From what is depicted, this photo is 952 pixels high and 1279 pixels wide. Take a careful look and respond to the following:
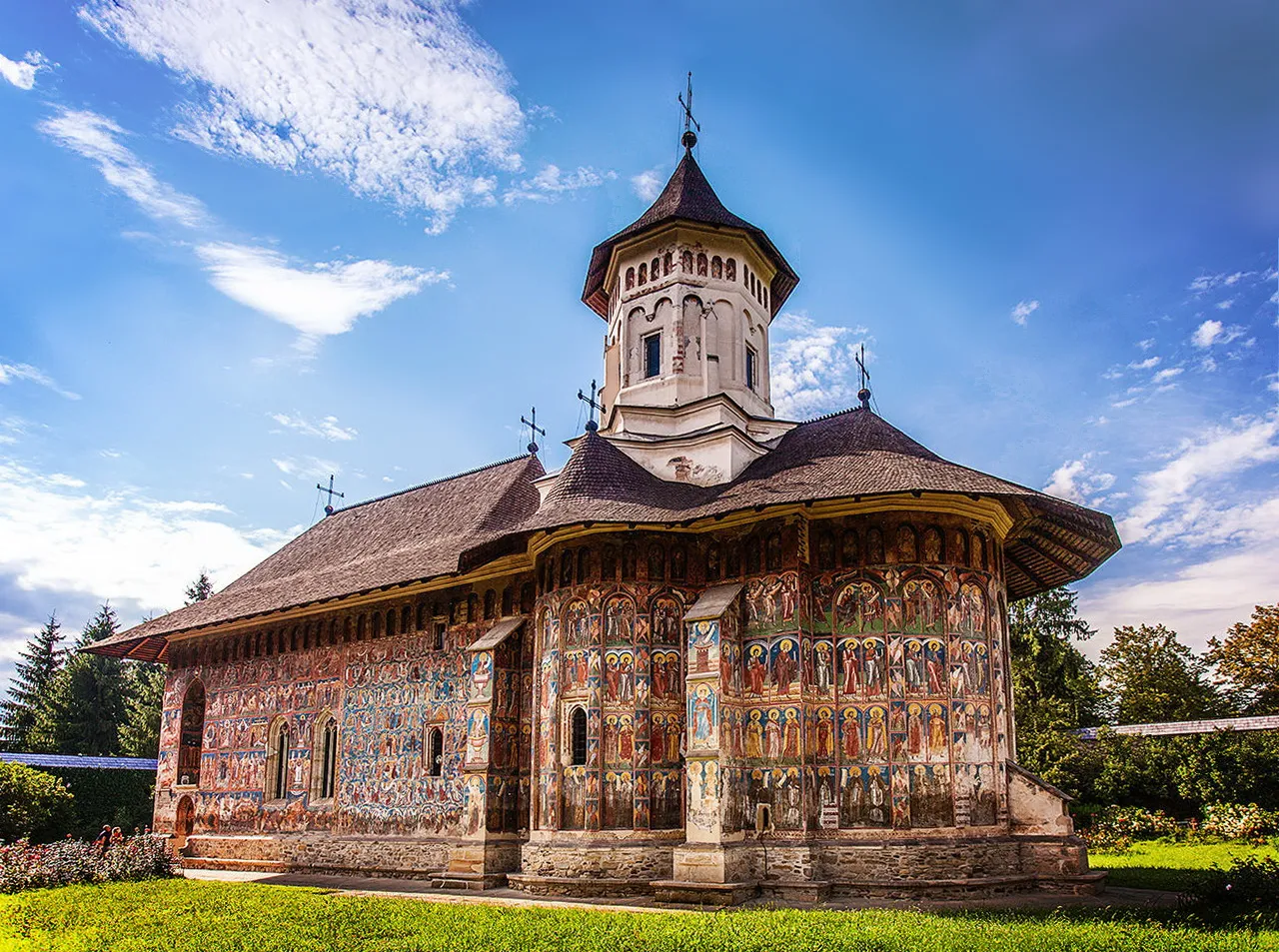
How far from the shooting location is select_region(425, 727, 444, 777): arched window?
19.2 meters

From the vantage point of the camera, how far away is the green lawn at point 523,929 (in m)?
9.64

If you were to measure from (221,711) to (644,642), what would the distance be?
1226 centimetres

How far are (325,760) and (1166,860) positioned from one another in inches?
608

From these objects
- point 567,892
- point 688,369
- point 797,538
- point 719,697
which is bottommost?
point 567,892

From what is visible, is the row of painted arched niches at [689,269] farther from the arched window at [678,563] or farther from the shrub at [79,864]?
the shrub at [79,864]

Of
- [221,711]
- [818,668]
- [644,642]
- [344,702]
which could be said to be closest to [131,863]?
[344,702]

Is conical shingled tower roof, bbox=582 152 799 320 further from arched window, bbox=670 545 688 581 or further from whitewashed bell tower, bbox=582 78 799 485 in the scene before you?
arched window, bbox=670 545 688 581

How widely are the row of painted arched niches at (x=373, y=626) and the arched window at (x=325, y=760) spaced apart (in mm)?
1623

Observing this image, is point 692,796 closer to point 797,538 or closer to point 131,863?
point 797,538

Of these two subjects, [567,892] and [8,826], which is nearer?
[567,892]

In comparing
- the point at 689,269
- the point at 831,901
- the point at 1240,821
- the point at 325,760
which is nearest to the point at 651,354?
the point at 689,269

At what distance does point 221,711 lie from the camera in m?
23.5

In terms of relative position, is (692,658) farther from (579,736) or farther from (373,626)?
(373,626)

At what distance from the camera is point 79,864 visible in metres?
16.4
